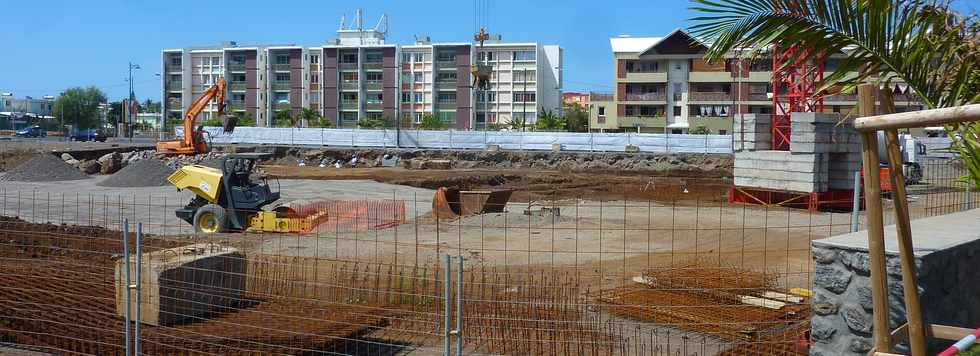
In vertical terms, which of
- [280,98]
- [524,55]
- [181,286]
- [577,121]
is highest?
[524,55]

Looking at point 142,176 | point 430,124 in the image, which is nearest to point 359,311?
point 142,176

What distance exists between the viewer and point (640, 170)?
4675 cm

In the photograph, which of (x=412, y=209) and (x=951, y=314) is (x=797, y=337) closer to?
(x=951, y=314)

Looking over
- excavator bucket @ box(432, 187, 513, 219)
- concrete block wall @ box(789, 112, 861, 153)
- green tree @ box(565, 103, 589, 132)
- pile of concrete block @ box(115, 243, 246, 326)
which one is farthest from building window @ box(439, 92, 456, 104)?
pile of concrete block @ box(115, 243, 246, 326)

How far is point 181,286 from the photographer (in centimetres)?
841

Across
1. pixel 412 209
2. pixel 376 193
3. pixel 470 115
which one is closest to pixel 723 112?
pixel 470 115

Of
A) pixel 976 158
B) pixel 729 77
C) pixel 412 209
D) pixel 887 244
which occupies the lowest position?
pixel 412 209

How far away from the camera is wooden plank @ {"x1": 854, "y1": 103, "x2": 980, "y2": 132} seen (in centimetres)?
279

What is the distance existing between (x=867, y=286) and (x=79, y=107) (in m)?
123

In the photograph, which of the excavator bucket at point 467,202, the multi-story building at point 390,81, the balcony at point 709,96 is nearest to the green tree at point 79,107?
the multi-story building at point 390,81

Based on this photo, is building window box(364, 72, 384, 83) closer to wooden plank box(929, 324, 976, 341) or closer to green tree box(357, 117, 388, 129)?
green tree box(357, 117, 388, 129)

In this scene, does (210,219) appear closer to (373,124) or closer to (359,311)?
(359,311)

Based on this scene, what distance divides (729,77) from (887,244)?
63468 millimetres

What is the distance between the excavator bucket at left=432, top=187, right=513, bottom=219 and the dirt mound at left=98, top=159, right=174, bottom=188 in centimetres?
1736
